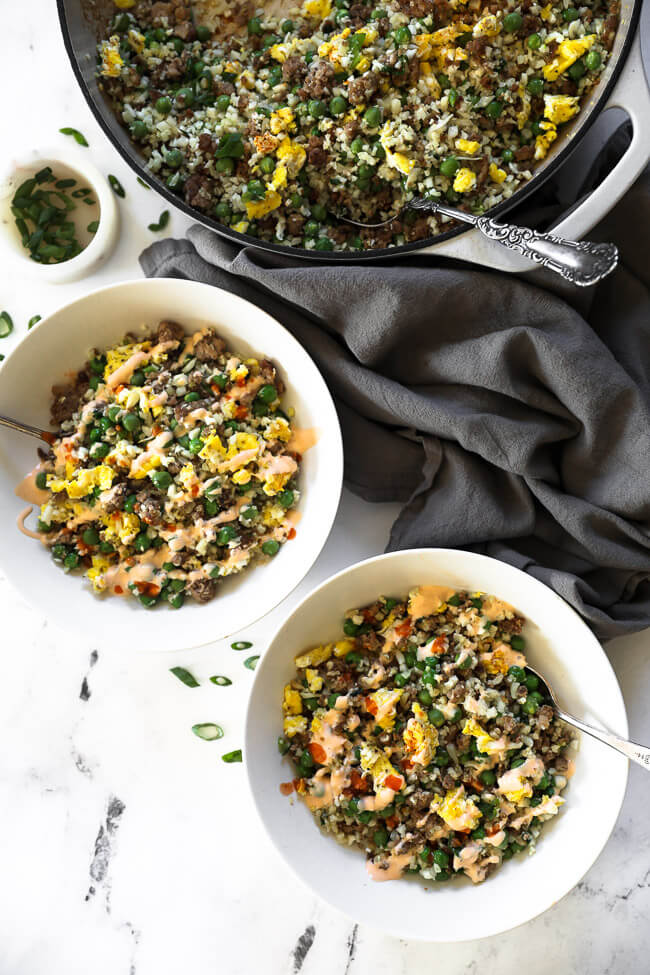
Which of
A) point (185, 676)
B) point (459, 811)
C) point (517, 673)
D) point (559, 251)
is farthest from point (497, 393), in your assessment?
point (185, 676)

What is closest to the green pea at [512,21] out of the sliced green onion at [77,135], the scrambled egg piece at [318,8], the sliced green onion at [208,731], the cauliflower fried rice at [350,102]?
the cauliflower fried rice at [350,102]

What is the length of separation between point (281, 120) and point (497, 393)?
0.87m

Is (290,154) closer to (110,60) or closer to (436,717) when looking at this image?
(110,60)

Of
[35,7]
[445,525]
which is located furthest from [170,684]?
[35,7]

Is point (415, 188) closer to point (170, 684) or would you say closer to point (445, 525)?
point (445, 525)

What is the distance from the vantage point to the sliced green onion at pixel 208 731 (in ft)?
Result: 7.74

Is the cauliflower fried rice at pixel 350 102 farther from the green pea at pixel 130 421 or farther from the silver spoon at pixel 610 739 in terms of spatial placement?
the silver spoon at pixel 610 739

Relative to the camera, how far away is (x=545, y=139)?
199 centimetres

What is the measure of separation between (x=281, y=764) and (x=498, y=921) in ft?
2.10

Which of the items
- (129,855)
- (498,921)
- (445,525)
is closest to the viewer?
(498,921)

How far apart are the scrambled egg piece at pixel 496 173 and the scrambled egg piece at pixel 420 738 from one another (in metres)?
1.30

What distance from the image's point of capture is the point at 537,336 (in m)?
2.05

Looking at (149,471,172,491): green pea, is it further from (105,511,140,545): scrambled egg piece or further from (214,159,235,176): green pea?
(214,159,235,176): green pea

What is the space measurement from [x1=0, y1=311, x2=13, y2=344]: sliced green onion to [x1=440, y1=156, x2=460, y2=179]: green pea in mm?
1284
